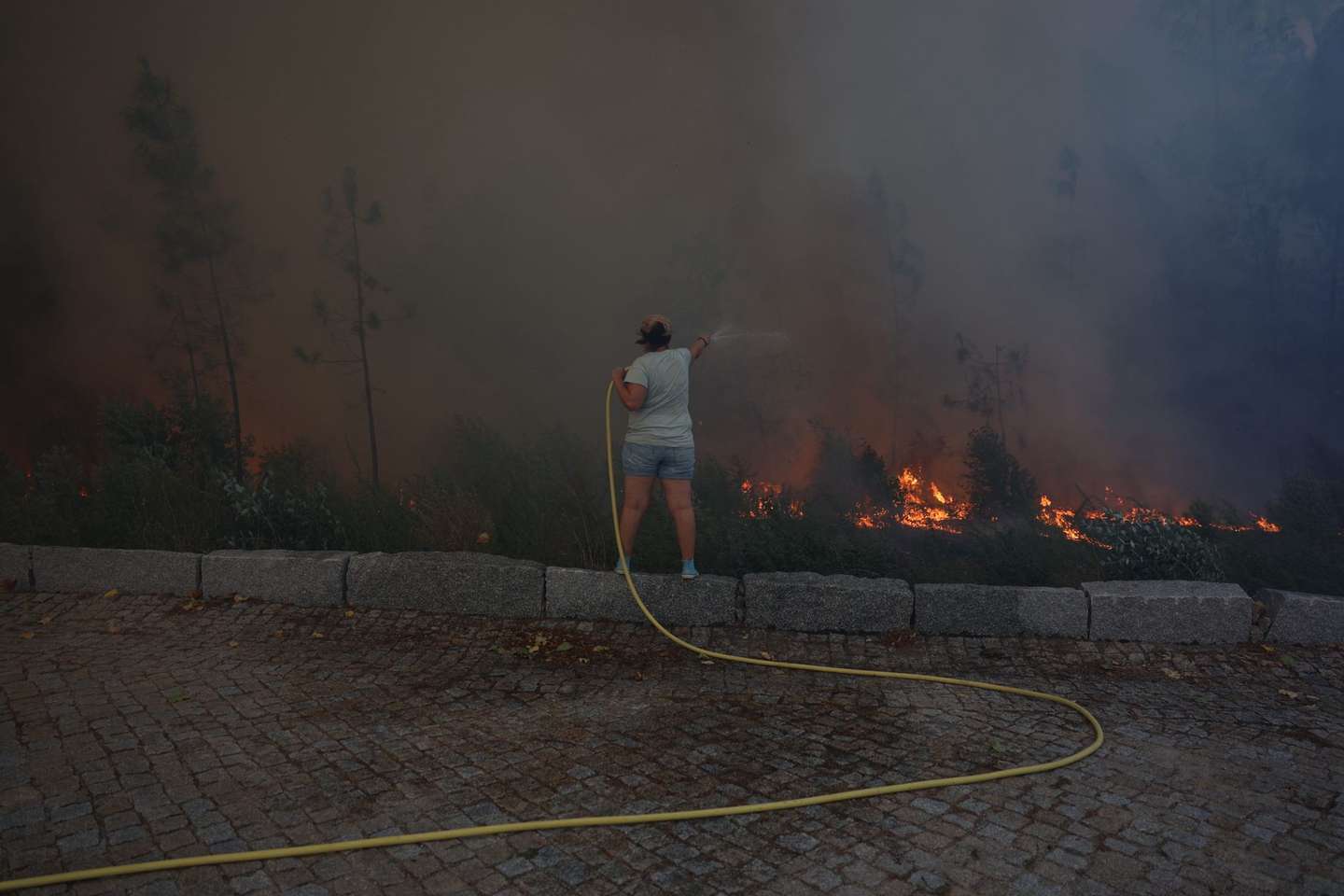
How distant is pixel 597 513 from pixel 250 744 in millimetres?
3365

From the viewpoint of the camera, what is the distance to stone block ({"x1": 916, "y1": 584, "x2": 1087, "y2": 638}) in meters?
5.79

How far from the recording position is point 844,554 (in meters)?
6.72

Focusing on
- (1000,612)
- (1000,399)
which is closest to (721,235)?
(1000,399)

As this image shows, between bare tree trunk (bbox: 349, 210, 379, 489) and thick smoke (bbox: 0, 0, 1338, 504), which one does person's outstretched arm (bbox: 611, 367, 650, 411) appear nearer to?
thick smoke (bbox: 0, 0, 1338, 504)

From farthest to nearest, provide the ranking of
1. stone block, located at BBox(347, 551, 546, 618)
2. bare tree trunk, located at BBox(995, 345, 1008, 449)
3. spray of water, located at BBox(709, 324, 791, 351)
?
spray of water, located at BBox(709, 324, 791, 351) < bare tree trunk, located at BBox(995, 345, 1008, 449) < stone block, located at BBox(347, 551, 546, 618)

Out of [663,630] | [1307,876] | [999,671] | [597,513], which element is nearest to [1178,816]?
[1307,876]

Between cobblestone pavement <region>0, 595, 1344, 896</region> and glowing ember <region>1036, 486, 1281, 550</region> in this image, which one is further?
glowing ember <region>1036, 486, 1281, 550</region>

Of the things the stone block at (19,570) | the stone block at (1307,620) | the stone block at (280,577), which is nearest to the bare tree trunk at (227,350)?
the stone block at (19,570)

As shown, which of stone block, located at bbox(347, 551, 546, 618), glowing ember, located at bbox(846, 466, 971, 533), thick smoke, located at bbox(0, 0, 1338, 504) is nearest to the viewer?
stone block, located at bbox(347, 551, 546, 618)

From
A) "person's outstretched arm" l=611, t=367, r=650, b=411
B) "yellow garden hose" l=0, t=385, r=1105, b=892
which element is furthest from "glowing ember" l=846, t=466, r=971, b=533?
"yellow garden hose" l=0, t=385, r=1105, b=892

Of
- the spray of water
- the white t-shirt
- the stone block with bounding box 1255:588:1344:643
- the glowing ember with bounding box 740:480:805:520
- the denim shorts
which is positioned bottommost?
the stone block with bounding box 1255:588:1344:643

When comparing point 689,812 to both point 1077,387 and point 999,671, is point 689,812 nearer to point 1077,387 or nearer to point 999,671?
point 999,671

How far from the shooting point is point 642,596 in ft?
19.4

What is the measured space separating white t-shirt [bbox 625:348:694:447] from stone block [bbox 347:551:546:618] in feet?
3.87
